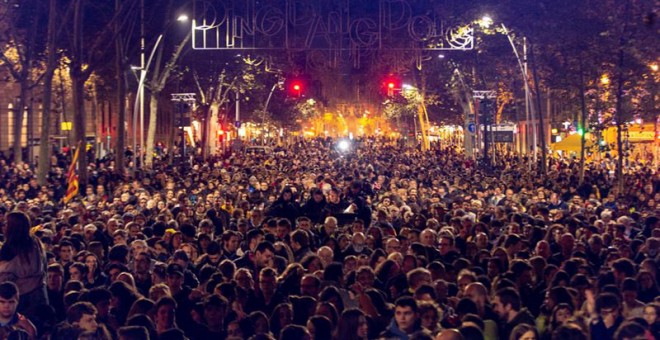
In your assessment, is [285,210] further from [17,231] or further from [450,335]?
[450,335]

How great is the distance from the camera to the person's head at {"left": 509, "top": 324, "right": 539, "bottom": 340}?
25.1 feet

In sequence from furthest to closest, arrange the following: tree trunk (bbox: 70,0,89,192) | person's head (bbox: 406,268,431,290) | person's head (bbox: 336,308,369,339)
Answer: tree trunk (bbox: 70,0,89,192) < person's head (bbox: 406,268,431,290) < person's head (bbox: 336,308,369,339)

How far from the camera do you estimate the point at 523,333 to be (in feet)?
25.6

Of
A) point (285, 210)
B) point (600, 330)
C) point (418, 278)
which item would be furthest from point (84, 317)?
point (285, 210)

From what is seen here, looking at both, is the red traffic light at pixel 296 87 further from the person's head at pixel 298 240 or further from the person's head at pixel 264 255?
the person's head at pixel 264 255

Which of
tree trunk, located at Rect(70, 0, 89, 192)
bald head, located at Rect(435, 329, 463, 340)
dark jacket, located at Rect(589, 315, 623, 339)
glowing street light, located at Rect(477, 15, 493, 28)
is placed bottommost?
dark jacket, located at Rect(589, 315, 623, 339)

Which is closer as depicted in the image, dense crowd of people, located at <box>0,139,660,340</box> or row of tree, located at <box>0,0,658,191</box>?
dense crowd of people, located at <box>0,139,660,340</box>

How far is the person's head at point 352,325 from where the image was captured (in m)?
8.10

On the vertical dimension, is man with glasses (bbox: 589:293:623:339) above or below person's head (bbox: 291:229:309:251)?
below

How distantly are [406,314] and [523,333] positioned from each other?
3.12 ft

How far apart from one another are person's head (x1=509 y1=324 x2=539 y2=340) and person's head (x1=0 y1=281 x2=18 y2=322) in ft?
12.4

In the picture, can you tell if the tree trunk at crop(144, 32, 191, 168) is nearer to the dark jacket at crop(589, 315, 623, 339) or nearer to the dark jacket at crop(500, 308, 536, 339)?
the dark jacket at crop(500, 308, 536, 339)

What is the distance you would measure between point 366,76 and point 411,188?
76811 millimetres

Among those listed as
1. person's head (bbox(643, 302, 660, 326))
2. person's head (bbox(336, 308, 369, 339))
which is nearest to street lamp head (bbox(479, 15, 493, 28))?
person's head (bbox(643, 302, 660, 326))
